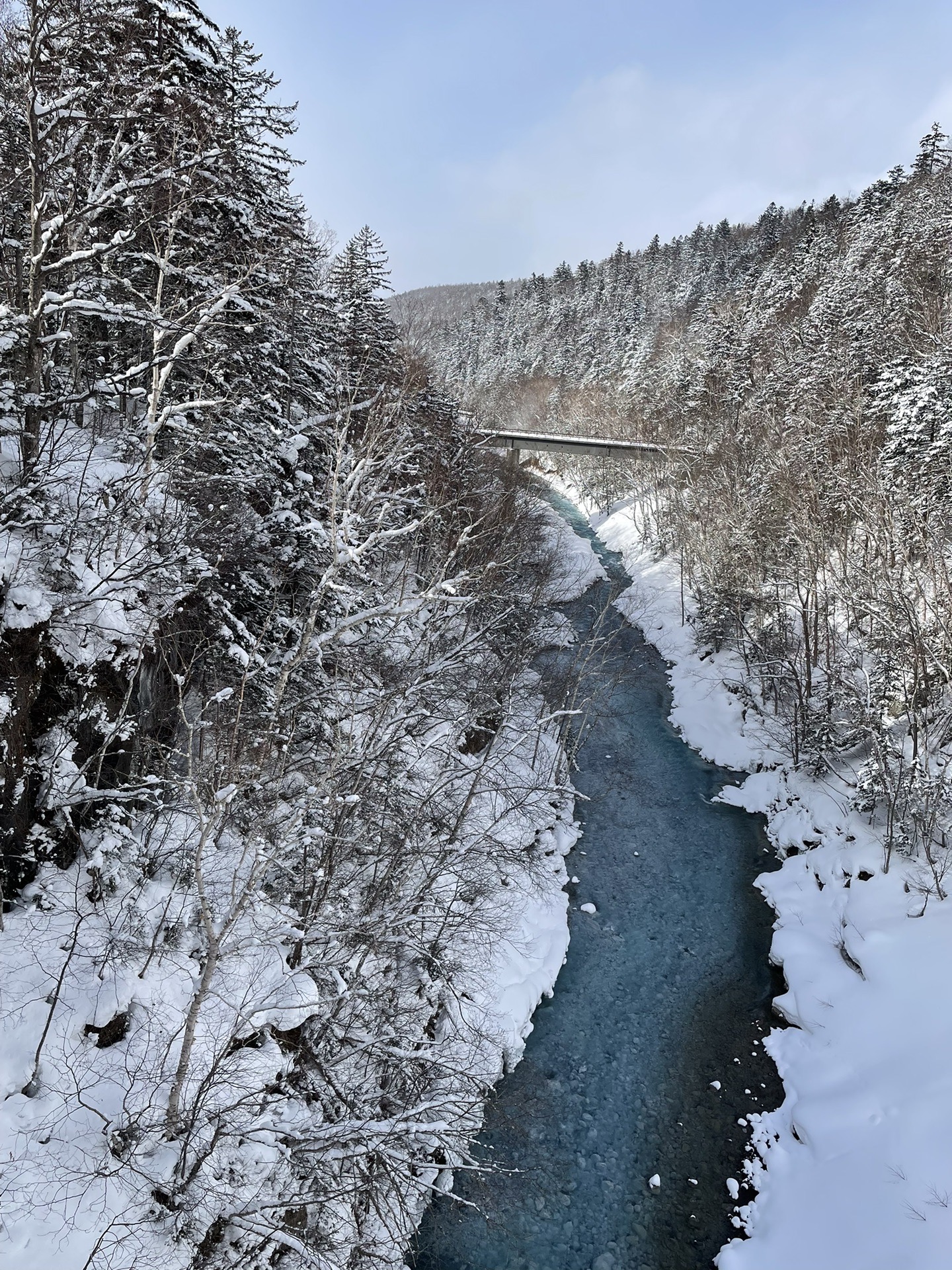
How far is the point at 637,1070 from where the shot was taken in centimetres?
1126

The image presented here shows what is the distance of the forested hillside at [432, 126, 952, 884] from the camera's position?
14883 mm

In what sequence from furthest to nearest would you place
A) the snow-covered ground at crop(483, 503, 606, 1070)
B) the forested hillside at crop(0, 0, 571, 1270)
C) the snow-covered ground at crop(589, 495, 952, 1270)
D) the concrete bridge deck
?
the concrete bridge deck
the snow-covered ground at crop(483, 503, 606, 1070)
the snow-covered ground at crop(589, 495, 952, 1270)
the forested hillside at crop(0, 0, 571, 1270)

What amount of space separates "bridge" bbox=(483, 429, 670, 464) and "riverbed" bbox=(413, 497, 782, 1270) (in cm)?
2642

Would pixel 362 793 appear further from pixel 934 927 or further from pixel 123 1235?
pixel 934 927

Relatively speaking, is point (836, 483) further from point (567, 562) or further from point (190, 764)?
point (190, 764)

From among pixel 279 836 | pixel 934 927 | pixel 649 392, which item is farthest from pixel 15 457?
pixel 649 392

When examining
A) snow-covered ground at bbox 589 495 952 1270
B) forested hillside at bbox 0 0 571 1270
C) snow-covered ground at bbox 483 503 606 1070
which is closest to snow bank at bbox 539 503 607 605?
snow-covered ground at bbox 483 503 606 1070

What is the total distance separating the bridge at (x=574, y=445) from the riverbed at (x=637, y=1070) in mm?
26417

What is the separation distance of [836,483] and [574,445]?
2503cm

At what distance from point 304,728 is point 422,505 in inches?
308

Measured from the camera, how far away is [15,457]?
9406 mm

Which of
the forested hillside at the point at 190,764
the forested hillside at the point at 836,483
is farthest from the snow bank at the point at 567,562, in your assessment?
the forested hillside at the point at 190,764

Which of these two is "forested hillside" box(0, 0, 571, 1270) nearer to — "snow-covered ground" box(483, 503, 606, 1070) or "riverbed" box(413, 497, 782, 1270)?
"snow-covered ground" box(483, 503, 606, 1070)

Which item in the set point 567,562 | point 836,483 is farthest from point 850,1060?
point 567,562
